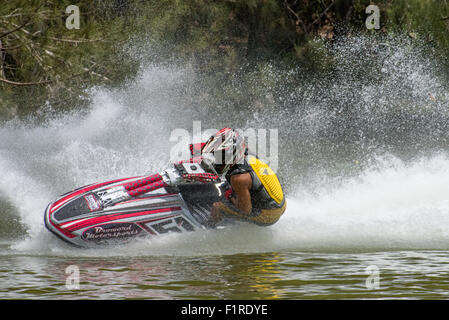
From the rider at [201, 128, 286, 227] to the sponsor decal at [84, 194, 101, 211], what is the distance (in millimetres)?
1322

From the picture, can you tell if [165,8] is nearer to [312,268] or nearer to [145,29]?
[145,29]

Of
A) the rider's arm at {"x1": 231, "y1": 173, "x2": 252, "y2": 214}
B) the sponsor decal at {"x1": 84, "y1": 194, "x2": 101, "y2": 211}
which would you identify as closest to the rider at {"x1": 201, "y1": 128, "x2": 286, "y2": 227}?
the rider's arm at {"x1": 231, "y1": 173, "x2": 252, "y2": 214}

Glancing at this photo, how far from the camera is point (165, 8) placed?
14859 mm

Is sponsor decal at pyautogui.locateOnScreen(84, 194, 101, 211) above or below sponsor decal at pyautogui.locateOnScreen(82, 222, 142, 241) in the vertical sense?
above

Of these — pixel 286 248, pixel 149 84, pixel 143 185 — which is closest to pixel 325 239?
pixel 286 248

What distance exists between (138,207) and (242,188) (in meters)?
1.22

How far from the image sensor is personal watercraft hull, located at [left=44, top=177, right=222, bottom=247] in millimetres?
7246

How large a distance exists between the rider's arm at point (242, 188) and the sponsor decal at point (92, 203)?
1.55 meters

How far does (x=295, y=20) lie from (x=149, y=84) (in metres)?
4.30

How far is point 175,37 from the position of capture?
15.1 meters
